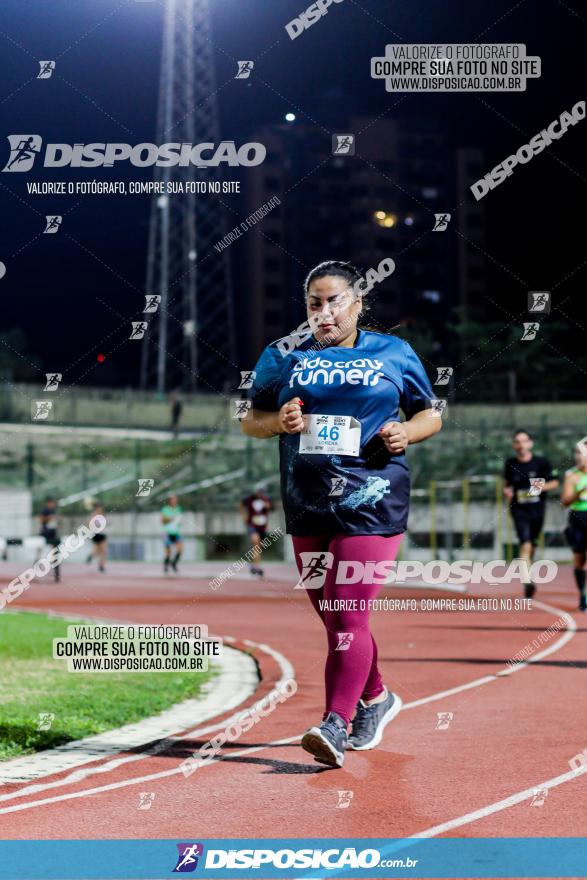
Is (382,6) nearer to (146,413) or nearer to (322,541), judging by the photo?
(322,541)

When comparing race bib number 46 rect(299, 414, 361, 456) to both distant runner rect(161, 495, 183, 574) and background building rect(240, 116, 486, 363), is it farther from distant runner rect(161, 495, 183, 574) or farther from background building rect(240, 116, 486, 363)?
background building rect(240, 116, 486, 363)

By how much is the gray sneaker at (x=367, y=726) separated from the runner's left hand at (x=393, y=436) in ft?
→ 4.94

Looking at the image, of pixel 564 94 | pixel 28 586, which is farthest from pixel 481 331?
pixel 28 586

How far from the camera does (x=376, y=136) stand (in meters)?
105

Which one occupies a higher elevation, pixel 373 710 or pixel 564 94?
pixel 564 94

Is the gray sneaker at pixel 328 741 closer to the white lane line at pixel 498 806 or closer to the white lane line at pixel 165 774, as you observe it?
the white lane line at pixel 165 774

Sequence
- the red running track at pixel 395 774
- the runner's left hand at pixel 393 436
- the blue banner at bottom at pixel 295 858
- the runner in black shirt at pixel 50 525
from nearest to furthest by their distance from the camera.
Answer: the blue banner at bottom at pixel 295 858 → the red running track at pixel 395 774 → the runner's left hand at pixel 393 436 → the runner in black shirt at pixel 50 525

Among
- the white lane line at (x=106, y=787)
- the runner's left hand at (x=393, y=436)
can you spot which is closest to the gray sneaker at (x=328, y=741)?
the white lane line at (x=106, y=787)

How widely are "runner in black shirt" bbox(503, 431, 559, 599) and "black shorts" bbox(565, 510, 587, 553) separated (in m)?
1.45

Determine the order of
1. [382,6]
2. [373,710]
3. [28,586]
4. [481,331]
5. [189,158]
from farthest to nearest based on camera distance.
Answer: [481,331] < [28,586] < [382,6] < [189,158] < [373,710]

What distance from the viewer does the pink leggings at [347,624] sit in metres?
6.23

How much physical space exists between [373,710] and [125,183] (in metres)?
6.14

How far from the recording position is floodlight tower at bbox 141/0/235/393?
3597cm

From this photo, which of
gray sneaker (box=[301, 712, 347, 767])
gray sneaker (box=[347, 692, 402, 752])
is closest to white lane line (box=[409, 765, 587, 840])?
gray sneaker (box=[301, 712, 347, 767])
